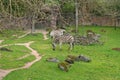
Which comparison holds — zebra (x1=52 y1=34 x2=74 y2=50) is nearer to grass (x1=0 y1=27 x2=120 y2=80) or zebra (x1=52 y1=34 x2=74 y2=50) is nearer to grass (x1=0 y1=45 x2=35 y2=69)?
grass (x1=0 y1=27 x2=120 y2=80)

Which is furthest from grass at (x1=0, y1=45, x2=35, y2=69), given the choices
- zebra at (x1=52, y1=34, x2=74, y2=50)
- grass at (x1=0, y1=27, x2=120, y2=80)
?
zebra at (x1=52, y1=34, x2=74, y2=50)

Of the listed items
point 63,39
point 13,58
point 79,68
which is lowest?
point 13,58

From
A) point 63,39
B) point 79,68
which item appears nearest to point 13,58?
Result: point 79,68

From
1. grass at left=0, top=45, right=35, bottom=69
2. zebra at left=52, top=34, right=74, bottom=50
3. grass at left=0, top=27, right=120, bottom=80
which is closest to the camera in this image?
grass at left=0, top=27, right=120, bottom=80

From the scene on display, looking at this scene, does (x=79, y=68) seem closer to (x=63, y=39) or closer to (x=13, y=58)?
(x=13, y=58)

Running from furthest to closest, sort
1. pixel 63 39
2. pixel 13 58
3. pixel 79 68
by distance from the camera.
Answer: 1. pixel 63 39
2. pixel 13 58
3. pixel 79 68

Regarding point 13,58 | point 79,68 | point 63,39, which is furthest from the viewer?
point 63,39

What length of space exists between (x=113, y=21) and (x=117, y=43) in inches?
697

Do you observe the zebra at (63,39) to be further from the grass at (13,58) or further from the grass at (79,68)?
the grass at (13,58)

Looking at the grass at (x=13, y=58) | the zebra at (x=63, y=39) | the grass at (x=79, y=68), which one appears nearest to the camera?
the grass at (x=79, y=68)

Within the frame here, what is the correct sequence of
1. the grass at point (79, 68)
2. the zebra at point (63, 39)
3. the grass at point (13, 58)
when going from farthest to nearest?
the zebra at point (63, 39)
the grass at point (13, 58)
the grass at point (79, 68)

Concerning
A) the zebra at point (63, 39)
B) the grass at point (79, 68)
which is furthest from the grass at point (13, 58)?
the zebra at point (63, 39)

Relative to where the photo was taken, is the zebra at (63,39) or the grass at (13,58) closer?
the grass at (13,58)

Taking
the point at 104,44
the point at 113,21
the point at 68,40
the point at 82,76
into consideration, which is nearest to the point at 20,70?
the point at 82,76
